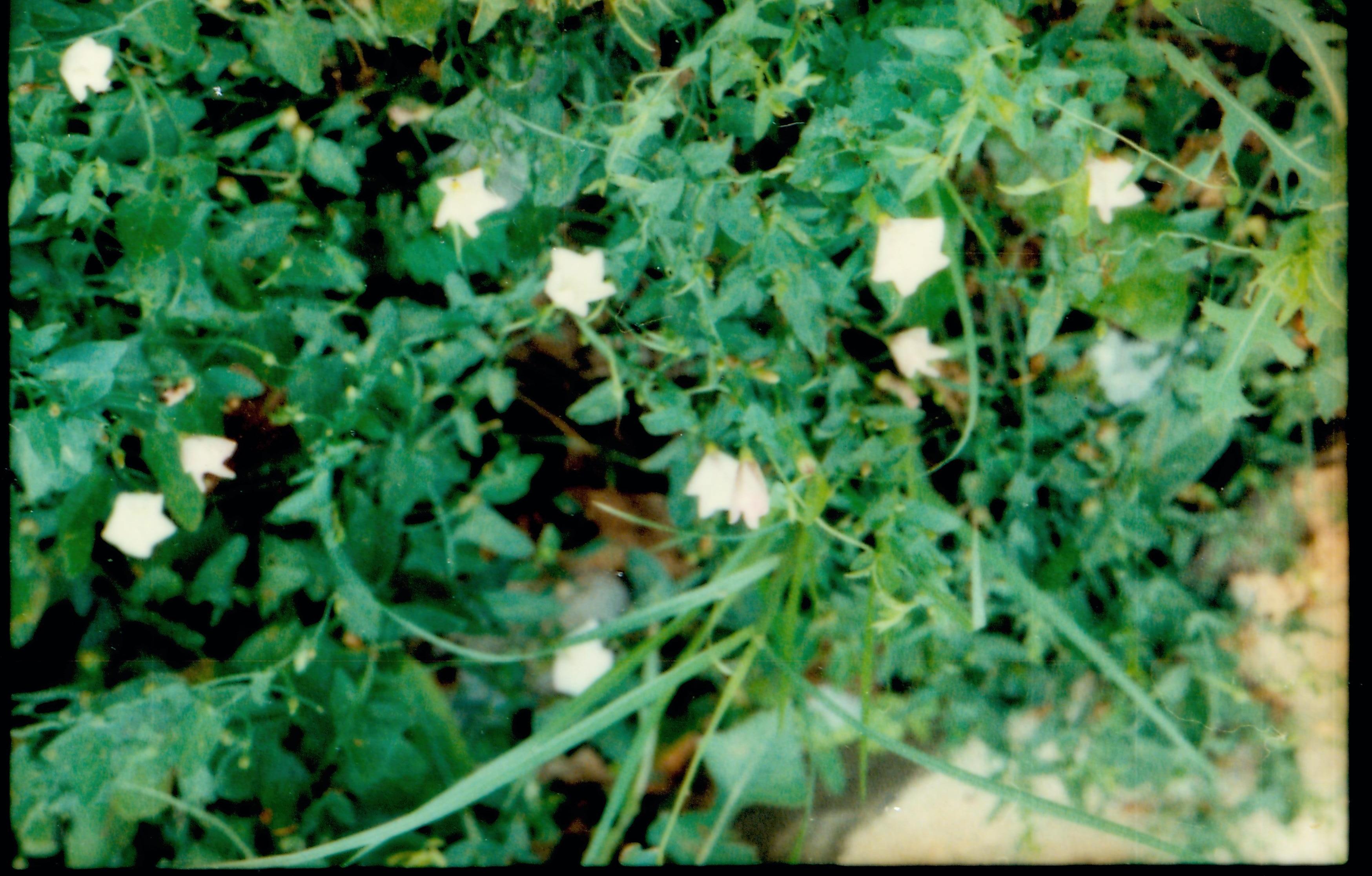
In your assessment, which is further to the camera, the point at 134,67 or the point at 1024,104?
the point at 134,67

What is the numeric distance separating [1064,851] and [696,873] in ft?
1.14

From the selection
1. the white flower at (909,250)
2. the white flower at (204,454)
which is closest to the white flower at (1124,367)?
the white flower at (909,250)

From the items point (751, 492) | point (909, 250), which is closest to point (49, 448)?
point (751, 492)

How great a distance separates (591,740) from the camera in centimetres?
71

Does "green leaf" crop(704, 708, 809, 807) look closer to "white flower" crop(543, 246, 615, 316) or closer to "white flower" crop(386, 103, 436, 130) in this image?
"white flower" crop(543, 246, 615, 316)

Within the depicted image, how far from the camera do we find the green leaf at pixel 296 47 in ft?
1.90

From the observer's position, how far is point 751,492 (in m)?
0.57

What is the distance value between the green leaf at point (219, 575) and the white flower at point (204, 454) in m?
0.06

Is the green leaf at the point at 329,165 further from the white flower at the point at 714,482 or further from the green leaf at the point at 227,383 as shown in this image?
the white flower at the point at 714,482

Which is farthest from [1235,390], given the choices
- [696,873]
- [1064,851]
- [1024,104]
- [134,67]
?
[134,67]

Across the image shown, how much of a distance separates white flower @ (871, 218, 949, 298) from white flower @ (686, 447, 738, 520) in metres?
0.17

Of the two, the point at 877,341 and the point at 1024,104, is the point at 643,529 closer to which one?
the point at 877,341

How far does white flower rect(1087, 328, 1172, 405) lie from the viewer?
26.3 inches

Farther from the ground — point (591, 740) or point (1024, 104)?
point (1024, 104)
